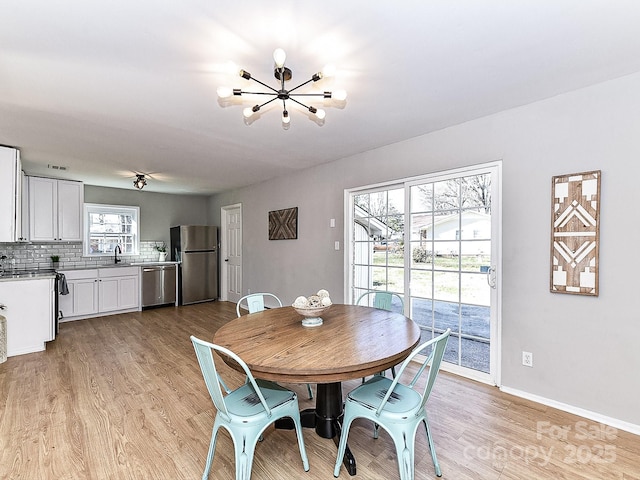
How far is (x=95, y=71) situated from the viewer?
2.02m

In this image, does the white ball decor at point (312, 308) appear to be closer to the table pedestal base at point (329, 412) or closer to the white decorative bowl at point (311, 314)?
the white decorative bowl at point (311, 314)

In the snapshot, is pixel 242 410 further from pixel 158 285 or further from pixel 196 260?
pixel 196 260

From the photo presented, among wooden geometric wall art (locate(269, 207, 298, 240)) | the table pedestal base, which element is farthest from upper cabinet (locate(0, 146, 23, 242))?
the table pedestal base

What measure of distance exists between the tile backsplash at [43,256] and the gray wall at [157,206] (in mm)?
836

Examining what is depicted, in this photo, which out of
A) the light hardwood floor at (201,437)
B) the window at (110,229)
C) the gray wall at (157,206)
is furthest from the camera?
the gray wall at (157,206)

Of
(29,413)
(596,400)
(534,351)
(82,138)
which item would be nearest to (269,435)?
(29,413)

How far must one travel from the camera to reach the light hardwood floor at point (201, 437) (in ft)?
5.73

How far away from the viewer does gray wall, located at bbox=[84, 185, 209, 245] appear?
5.97m

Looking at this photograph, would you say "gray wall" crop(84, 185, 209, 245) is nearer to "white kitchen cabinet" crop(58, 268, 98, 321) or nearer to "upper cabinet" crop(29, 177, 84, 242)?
"upper cabinet" crop(29, 177, 84, 242)

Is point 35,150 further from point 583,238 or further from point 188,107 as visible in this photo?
point 583,238

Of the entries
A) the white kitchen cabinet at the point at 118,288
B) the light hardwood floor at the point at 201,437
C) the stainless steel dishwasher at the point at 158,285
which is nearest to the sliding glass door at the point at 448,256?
the light hardwood floor at the point at 201,437

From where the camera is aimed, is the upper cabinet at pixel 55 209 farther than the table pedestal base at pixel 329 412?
Yes

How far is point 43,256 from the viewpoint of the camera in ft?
17.2

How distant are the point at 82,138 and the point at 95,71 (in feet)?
5.35
